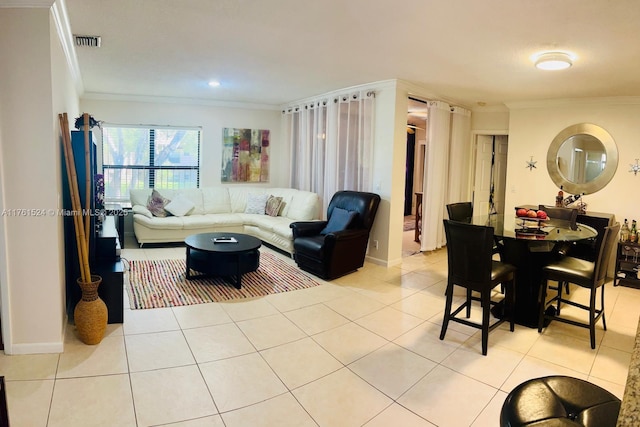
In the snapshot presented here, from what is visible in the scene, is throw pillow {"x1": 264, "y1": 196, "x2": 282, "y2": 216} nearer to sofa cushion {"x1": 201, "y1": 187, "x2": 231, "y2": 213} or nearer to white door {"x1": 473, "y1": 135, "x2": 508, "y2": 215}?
sofa cushion {"x1": 201, "y1": 187, "x2": 231, "y2": 213}

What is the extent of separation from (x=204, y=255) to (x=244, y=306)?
873 mm

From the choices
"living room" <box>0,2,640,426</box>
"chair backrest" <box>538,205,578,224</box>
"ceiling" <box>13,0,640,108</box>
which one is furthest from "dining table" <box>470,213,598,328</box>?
"living room" <box>0,2,640,426</box>

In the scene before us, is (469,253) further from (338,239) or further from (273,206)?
(273,206)

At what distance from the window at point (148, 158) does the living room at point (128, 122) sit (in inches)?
7.4

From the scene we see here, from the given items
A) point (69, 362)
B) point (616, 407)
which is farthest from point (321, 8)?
point (69, 362)

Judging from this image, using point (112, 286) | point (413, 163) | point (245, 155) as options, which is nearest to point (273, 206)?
point (245, 155)

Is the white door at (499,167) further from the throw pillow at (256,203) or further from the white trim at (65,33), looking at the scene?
the white trim at (65,33)

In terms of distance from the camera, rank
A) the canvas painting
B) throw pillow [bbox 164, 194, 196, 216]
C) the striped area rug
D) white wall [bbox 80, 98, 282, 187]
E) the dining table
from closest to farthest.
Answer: the dining table
the striped area rug
throw pillow [bbox 164, 194, 196, 216]
white wall [bbox 80, 98, 282, 187]
the canvas painting

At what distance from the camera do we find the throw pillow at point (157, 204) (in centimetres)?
626

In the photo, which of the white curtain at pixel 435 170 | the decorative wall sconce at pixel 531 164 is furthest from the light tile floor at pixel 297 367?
the decorative wall sconce at pixel 531 164

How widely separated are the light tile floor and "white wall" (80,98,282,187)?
3946mm

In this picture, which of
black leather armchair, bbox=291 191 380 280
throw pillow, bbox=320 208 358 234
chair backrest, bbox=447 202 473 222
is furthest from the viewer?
throw pillow, bbox=320 208 358 234

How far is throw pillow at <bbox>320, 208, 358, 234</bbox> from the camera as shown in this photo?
4.95 meters

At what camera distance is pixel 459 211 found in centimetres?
463
